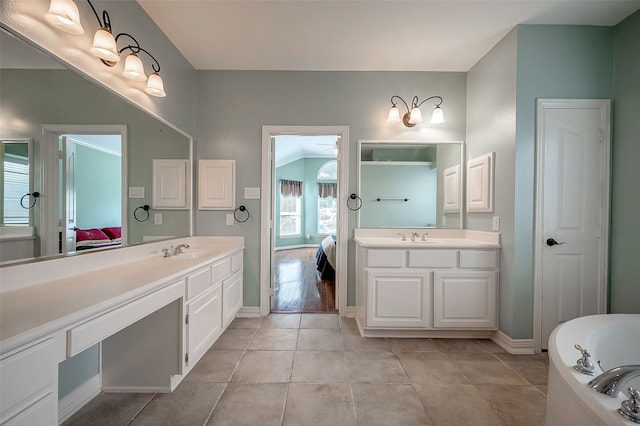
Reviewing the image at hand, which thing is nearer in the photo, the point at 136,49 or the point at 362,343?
the point at 136,49

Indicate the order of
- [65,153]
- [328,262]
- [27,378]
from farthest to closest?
1. [328,262]
2. [65,153]
3. [27,378]

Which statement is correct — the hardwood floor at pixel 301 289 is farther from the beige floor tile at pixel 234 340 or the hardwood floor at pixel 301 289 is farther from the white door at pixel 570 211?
the white door at pixel 570 211

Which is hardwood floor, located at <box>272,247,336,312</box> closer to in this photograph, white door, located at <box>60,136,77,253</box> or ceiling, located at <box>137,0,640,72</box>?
white door, located at <box>60,136,77,253</box>

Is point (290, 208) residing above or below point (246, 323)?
above

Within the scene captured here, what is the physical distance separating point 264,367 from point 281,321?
0.83 m

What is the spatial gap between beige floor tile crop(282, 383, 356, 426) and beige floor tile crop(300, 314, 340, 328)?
3.01 feet

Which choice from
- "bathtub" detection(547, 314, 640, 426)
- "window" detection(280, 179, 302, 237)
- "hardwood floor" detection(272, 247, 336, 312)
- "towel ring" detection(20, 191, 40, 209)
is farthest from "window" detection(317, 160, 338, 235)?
"towel ring" detection(20, 191, 40, 209)

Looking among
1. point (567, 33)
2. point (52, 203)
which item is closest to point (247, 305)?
point (52, 203)

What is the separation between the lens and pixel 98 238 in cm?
164

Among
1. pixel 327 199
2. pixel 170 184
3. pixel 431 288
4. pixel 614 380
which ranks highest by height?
pixel 327 199

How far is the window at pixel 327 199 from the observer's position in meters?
8.16

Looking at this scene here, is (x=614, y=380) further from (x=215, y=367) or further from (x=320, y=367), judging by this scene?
(x=215, y=367)

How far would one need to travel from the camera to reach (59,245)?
138cm

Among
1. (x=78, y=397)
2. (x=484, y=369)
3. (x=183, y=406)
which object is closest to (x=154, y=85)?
(x=78, y=397)
